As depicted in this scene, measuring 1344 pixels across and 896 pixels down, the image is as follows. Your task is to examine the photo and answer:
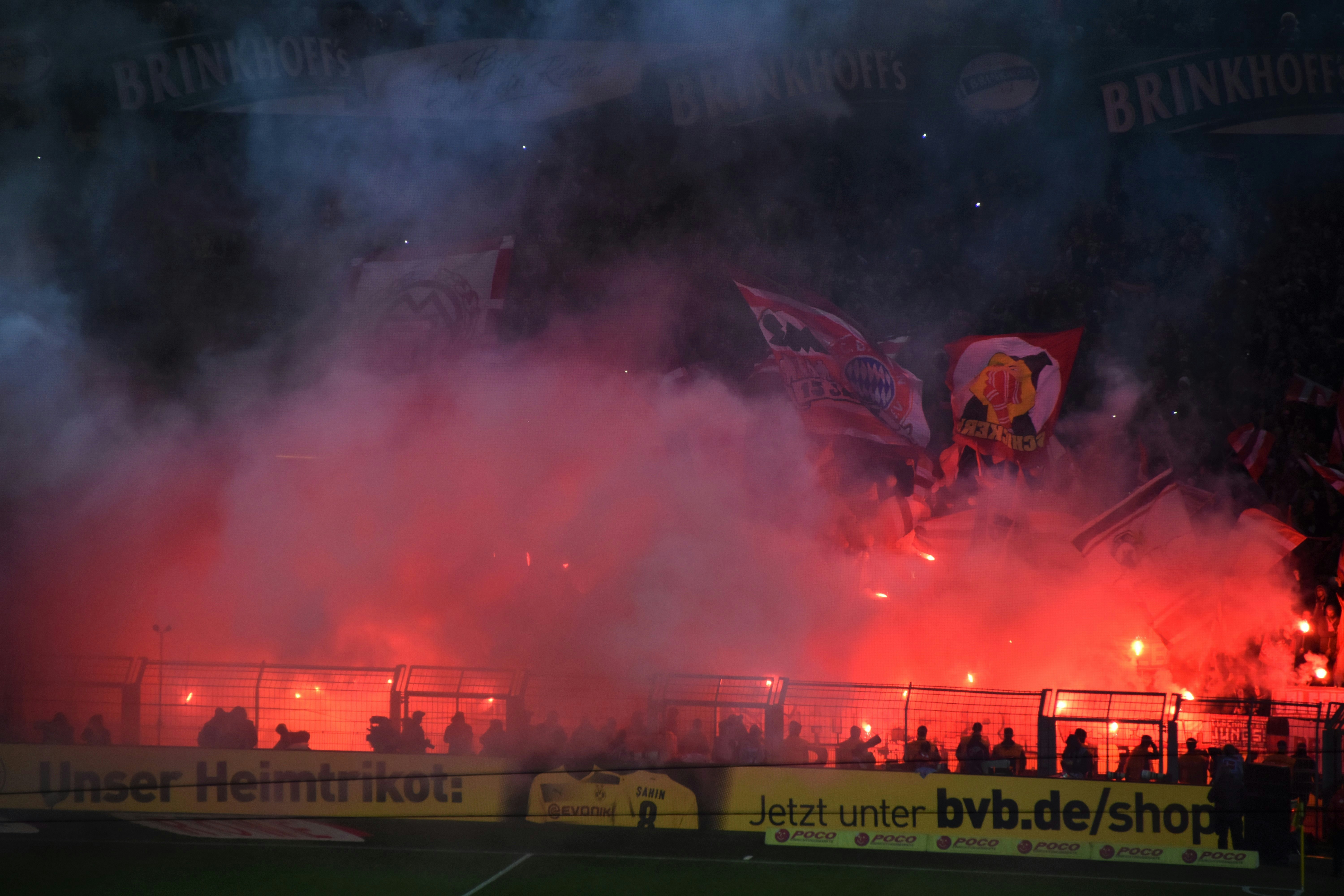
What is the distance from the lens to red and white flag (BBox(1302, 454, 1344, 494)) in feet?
40.7

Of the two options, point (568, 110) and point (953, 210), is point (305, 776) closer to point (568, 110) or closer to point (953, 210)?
point (568, 110)

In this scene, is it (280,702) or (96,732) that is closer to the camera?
(96,732)

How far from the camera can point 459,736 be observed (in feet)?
28.2

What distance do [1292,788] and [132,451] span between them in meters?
11.9

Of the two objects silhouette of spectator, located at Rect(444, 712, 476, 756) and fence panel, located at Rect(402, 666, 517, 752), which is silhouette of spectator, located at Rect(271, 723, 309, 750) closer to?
fence panel, located at Rect(402, 666, 517, 752)

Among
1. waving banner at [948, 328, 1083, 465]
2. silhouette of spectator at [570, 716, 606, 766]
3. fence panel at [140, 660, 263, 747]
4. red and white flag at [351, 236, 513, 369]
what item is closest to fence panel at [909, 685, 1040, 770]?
silhouette of spectator at [570, 716, 606, 766]

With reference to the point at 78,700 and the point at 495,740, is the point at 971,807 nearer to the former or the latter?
the point at 495,740

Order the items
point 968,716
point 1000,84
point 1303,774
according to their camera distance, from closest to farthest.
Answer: point 1303,774
point 968,716
point 1000,84

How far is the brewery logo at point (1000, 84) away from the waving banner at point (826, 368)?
11.0 ft

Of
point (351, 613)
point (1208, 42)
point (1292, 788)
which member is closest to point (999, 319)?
point (1208, 42)

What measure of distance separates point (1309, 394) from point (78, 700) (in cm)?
1380

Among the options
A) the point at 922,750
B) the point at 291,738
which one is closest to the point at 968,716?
the point at 922,750

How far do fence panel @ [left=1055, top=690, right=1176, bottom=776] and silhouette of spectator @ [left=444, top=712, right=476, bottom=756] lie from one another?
460cm

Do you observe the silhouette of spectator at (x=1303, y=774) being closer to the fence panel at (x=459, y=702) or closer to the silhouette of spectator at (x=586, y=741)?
the silhouette of spectator at (x=586, y=741)
